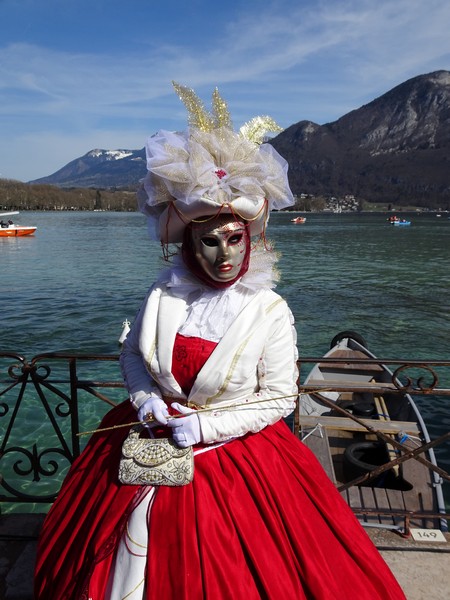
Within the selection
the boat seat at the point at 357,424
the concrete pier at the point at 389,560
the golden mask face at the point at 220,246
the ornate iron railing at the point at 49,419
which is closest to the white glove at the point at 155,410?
the golden mask face at the point at 220,246

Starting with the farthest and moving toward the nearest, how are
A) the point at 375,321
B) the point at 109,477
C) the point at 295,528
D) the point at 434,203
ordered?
1. the point at 434,203
2. the point at 375,321
3. the point at 109,477
4. the point at 295,528

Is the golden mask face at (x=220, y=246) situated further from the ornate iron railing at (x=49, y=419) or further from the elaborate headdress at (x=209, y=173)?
the ornate iron railing at (x=49, y=419)

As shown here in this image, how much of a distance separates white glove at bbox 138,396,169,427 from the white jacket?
2.6 inches

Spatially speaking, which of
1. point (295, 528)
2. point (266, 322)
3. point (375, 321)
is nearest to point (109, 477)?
point (295, 528)

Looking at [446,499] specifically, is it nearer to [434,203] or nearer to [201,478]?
[201,478]

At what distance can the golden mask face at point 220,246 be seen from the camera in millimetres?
2158

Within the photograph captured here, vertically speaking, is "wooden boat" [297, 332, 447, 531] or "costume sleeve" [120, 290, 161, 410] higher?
"costume sleeve" [120, 290, 161, 410]

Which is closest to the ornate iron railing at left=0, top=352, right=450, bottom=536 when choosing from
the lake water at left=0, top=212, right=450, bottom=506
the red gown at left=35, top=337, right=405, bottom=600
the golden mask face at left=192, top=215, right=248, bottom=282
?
the red gown at left=35, top=337, right=405, bottom=600

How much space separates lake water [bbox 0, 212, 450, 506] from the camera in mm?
13617

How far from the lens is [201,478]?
192cm

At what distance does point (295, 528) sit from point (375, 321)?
15.5 metres

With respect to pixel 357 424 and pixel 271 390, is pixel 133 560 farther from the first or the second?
pixel 357 424

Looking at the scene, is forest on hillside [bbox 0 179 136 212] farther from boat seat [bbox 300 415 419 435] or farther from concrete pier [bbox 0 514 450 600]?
concrete pier [bbox 0 514 450 600]


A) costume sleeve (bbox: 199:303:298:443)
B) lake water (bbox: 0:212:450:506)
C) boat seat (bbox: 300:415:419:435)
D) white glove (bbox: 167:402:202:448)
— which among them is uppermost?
costume sleeve (bbox: 199:303:298:443)
